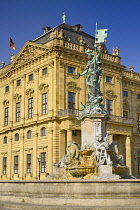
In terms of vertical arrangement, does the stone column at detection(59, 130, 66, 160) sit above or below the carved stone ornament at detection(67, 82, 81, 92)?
below

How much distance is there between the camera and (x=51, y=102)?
43.0 metres

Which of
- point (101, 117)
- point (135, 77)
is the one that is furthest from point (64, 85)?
point (101, 117)

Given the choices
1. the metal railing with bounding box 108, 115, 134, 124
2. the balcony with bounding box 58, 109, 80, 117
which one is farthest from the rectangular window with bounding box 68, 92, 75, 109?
the metal railing with bounding box 108, 115, 134, 124

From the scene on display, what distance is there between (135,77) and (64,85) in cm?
1579

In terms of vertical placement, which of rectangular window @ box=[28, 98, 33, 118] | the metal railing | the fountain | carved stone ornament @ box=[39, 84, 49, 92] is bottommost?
the fountain

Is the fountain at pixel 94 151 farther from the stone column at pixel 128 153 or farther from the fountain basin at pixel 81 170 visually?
the stone column at pixel 128 153

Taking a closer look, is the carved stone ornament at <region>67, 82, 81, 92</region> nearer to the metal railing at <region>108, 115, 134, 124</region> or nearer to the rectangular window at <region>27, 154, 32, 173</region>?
the metal railing at <region>108, 115, 134, 124</region>

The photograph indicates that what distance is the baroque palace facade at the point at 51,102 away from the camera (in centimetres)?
4247

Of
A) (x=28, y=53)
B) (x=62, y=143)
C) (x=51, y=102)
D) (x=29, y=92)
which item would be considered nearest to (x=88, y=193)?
(x=62, y=143)

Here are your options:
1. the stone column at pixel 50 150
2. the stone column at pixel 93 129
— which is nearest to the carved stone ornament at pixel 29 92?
the stone column at pixel 50 150

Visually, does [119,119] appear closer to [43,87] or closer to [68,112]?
[68,112]

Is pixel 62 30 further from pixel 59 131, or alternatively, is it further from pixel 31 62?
pixel 59 131

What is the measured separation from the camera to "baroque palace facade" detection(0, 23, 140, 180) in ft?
139

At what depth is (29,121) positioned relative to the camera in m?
46.4
